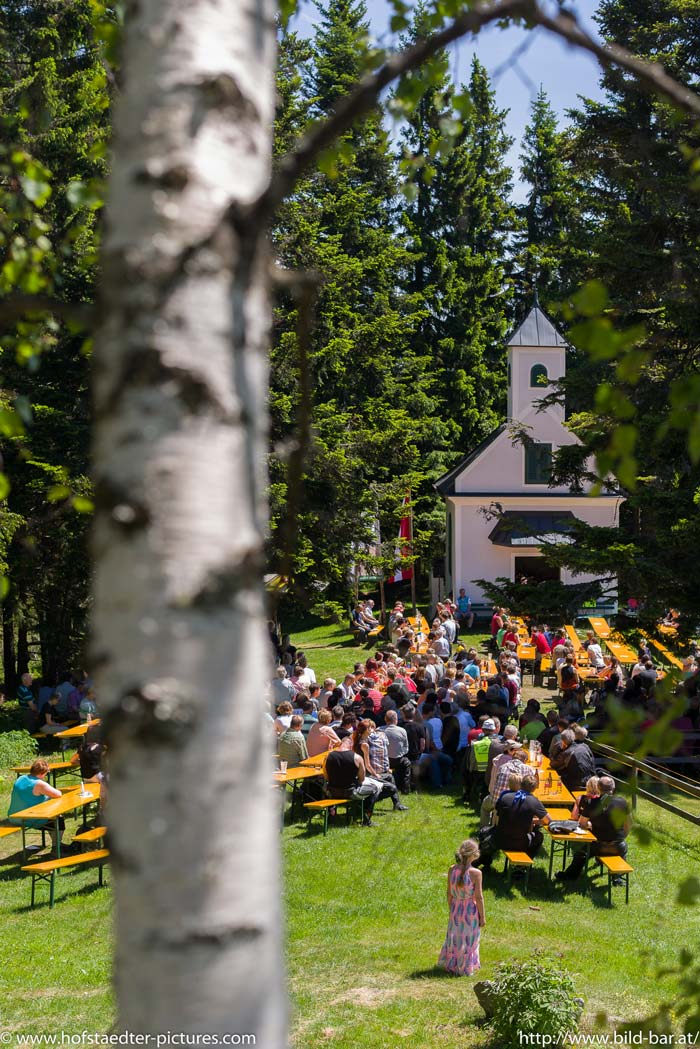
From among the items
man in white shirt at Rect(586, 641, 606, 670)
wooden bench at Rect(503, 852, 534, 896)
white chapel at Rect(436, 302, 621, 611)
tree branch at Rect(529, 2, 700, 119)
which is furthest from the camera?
white chapel at Rect(436, 302, 621, 611)

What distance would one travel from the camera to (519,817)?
11.8 metres

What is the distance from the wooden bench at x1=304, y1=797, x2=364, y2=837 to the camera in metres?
13.6

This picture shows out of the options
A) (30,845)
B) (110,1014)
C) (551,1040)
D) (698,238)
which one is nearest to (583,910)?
(551,1040)

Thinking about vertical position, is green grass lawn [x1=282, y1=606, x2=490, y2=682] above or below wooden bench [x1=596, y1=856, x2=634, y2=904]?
above

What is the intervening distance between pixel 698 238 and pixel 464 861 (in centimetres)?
1030

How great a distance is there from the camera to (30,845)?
13.8 m

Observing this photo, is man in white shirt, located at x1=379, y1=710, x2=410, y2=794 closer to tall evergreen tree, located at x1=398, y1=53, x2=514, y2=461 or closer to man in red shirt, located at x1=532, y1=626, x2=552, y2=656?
man in red shirt, located at x1=532, y1=626, x2=552, y2=656

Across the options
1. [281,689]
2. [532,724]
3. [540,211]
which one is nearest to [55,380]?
[281,689]

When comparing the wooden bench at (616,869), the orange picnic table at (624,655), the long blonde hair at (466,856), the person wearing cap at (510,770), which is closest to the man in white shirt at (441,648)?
the orange picnic table at (624,655)

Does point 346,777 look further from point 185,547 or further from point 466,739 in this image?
point 185,547

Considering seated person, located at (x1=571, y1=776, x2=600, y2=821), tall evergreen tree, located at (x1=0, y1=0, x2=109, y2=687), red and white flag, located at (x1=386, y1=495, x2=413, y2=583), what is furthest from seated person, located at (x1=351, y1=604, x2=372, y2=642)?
seated person, located at (x1=571, y1=776, x2=600, y2=821)

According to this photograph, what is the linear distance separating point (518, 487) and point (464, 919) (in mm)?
28527

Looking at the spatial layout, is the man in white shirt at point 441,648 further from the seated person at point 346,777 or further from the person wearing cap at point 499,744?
the seated person at point 346,777

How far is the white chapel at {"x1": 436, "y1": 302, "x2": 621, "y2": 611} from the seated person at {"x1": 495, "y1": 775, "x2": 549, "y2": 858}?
941 inches
